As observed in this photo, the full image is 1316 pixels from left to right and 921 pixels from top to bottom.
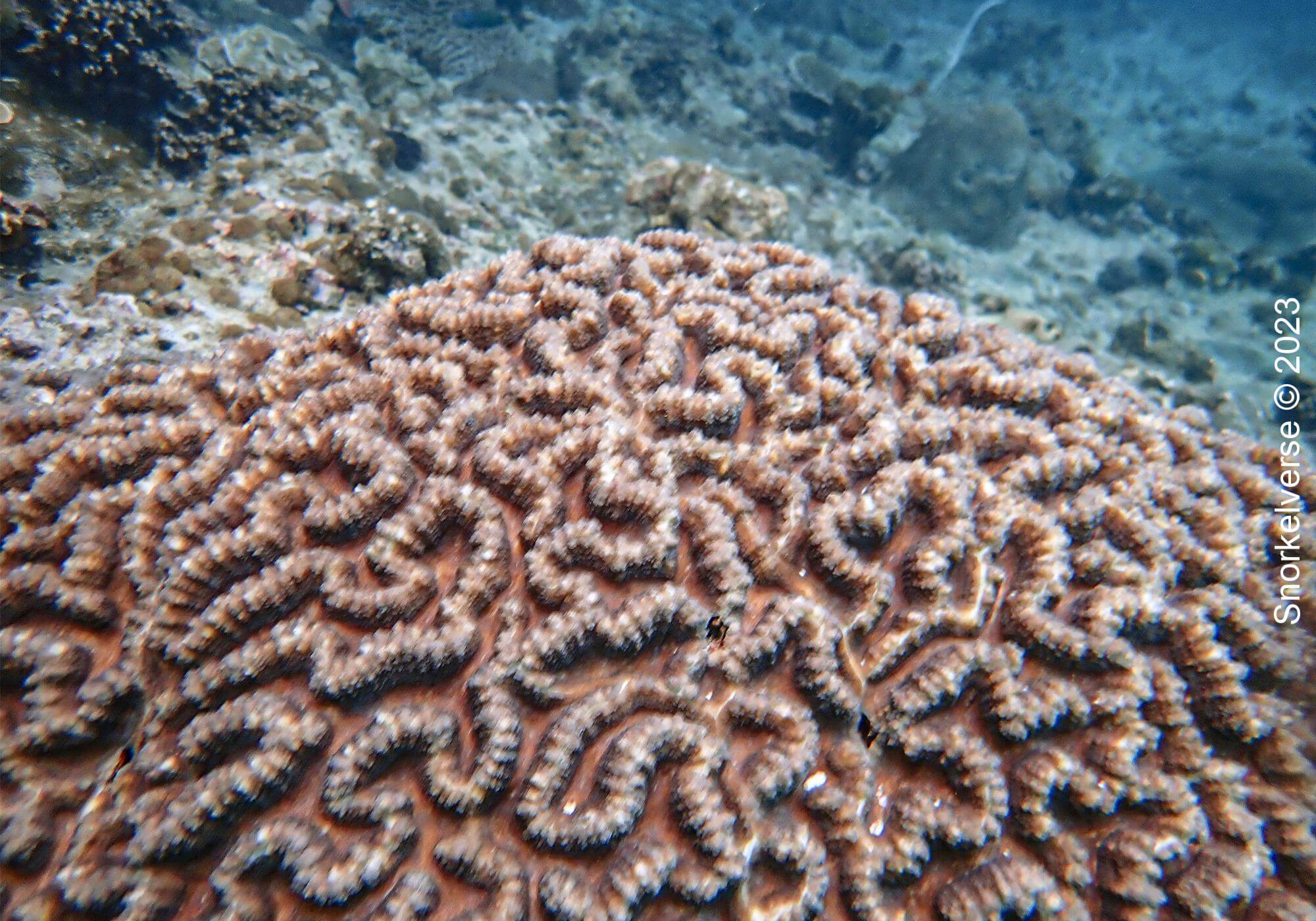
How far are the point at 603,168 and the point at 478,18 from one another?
7338 mm

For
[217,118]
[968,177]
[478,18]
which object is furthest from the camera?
[478,18]

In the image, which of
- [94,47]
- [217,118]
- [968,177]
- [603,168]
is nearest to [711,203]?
[603,168]

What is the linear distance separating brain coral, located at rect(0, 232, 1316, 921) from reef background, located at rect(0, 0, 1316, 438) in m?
2.10

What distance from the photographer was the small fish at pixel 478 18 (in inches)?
574

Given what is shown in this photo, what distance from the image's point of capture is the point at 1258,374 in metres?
11.3

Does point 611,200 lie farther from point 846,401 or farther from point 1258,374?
point 1258,374

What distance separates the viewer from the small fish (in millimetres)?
14578

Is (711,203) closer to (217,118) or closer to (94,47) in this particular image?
(217,118)

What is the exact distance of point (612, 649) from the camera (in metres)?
2.36

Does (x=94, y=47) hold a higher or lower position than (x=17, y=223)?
higher

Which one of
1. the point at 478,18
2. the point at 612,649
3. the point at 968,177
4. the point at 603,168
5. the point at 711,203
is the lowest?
the point at 612,649

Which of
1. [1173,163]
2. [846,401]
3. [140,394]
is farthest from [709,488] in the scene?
[1173,163]

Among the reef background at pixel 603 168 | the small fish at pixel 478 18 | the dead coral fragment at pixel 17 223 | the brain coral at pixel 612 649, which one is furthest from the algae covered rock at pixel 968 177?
the dead coral fragment at pixel 17 223

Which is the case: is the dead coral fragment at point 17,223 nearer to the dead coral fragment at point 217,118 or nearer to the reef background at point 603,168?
the reef background at point 603,168
